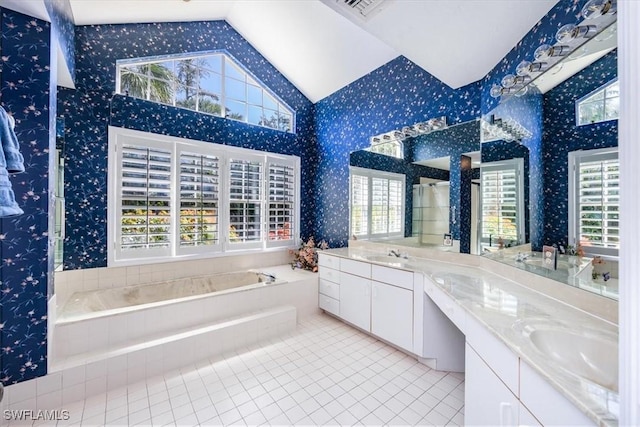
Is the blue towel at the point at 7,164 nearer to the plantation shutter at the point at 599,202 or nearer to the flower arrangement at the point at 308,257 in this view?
the plantation shutter at the point at 599,202

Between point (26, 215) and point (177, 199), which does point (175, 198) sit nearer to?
point (177, 199)

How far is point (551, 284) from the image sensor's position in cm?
163

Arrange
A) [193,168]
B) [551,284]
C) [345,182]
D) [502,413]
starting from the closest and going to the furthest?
[502,413]
[551,284]
[193,168]
[345,182]

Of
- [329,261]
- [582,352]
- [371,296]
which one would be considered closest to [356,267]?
[371,296]

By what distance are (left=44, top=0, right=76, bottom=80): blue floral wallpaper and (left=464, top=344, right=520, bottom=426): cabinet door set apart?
132 inches

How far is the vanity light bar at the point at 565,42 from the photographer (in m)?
1.33

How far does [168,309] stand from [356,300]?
73.2 inches

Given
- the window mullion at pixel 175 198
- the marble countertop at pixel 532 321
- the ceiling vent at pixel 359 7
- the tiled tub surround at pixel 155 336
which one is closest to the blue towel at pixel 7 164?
the tiled tub surround at pixel 155 336

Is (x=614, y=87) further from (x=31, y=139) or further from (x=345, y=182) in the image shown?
(x=31, y=139)

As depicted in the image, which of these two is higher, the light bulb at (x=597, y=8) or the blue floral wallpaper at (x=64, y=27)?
the blue floral wallpaper at (x=64, y=27)

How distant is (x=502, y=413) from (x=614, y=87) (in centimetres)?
154

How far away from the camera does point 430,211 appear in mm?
2953

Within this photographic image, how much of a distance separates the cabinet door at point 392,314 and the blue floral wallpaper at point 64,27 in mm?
3324

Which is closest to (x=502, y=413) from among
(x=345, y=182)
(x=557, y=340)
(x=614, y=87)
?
(x=557, y=340)
